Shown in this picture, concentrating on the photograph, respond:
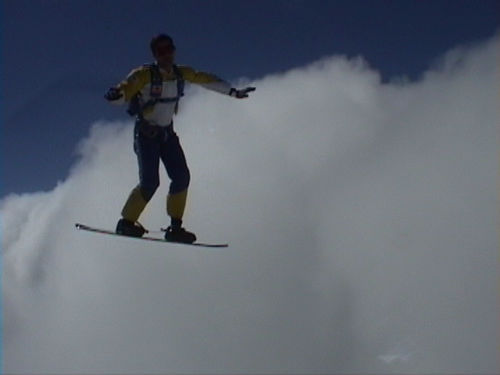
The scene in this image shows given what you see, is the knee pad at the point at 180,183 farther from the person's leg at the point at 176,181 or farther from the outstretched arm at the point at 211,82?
the outstretched arm at the point at 211,82

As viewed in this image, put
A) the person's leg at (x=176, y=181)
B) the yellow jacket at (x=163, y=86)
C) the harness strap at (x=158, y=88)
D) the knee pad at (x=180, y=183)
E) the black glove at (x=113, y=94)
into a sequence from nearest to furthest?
the black glove at (x=113, y=94)
the yellow jacket at (x=163, y=86)
the harness strap at (x=158, y=88)
the person's leg at (x=176, y=181)
the knee pad at (x=180, y=183)

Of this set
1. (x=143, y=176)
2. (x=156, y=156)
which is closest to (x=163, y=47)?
(x=156, y=156)

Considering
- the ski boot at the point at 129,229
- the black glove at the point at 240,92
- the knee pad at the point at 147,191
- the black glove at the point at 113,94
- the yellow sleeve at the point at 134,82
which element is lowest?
the ski boot at the point at 129,229

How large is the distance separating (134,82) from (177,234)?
4053 millimetres

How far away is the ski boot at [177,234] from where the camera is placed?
17016mm

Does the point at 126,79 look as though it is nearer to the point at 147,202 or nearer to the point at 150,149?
the point at 150,149

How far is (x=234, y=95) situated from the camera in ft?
54.4

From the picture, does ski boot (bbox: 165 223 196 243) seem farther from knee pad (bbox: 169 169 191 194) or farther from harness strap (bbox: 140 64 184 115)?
harness strap (bbox: 140 64 184 115)

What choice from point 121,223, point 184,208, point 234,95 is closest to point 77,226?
point 121,223

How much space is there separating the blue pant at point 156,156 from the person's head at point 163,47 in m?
1.82

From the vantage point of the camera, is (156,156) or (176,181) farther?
(176,181)

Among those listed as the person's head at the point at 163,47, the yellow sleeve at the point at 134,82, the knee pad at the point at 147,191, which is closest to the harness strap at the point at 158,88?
the yellow sleeve at the point at 134,82

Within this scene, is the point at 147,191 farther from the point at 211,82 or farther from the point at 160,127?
the point at 211,82

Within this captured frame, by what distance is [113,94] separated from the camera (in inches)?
566
